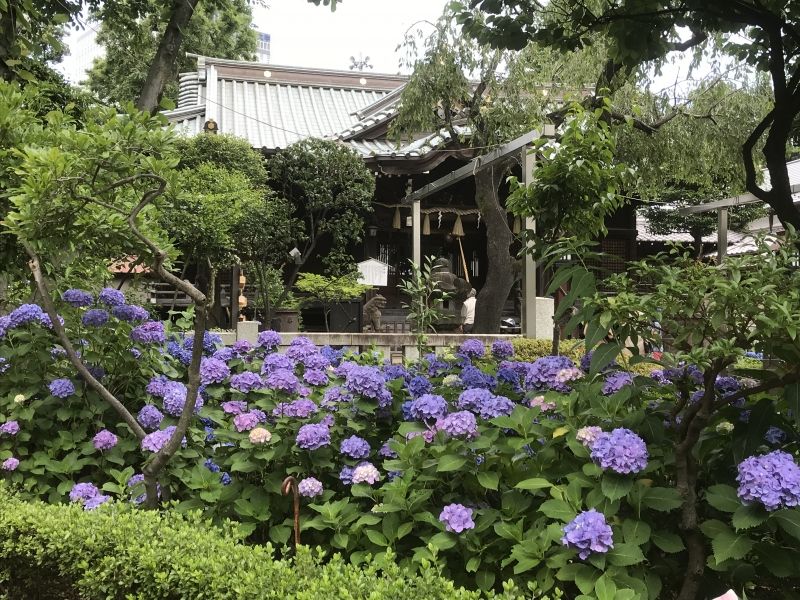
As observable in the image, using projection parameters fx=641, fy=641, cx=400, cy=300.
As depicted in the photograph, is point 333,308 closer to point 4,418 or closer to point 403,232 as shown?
point 403,232

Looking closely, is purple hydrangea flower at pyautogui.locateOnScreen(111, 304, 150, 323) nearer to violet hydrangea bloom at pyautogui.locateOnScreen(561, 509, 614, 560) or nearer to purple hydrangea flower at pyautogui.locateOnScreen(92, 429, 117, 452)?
purple hydrangea flower at pyautogui.locateOnScreen(92, 429, 117, 452)

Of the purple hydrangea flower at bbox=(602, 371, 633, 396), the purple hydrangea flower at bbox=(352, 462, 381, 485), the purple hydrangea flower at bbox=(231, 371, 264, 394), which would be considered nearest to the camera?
the purple hydrangea flower at bbox=(352, 462, 381, 485)

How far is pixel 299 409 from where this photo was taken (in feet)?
8.91

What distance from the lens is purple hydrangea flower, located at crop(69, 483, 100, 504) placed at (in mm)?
2947

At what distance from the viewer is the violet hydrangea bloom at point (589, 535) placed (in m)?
1.88

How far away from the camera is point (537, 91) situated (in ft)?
33.5

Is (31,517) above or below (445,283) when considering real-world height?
below

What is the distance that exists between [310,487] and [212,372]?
1096 millimetres

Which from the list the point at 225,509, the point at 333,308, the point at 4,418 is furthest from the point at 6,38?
the point at 333,308

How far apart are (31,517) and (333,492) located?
1259mm

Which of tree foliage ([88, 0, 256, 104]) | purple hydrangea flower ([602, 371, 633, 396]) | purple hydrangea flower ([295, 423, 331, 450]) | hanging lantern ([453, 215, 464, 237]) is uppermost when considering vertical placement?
tree foliage ([88, 0, 256, 104])

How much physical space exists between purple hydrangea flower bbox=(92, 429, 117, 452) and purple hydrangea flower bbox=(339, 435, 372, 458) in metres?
1.33

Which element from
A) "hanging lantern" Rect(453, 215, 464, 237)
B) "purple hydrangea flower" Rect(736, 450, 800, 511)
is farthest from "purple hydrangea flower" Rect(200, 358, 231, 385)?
"hanging lantern" Rect(453, 215, 464, 237)

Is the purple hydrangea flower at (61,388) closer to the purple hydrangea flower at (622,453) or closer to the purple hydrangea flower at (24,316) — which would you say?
the purple hydrangea flower at (24,316)
